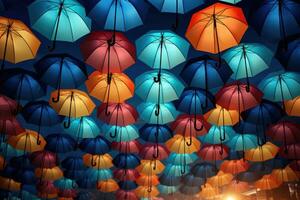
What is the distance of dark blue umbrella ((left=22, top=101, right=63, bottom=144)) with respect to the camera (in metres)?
8.23

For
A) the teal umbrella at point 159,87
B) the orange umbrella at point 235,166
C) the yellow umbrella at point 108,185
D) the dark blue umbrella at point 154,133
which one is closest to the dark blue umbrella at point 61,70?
the teal umbrella at point 159,87

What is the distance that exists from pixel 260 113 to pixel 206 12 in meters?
3.65

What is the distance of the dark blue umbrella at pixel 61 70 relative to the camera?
21.6 ft

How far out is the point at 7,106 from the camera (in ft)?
25.8

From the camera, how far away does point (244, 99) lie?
24.4 feet

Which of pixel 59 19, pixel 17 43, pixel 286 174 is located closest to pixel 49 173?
pixel 17 43

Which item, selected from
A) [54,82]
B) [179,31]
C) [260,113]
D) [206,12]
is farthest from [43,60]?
[260,113]

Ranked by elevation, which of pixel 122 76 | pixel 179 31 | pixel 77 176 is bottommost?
pixel 77 176

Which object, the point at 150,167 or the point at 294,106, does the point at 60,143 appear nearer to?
the point at 150,167

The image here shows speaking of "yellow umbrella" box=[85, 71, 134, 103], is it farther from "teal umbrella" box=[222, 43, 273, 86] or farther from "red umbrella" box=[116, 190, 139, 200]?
"red umbrella" box=[116, 190, 139, 200]

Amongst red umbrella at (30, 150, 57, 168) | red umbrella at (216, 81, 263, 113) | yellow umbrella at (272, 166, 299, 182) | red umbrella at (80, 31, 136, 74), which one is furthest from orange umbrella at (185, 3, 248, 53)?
yellow umbrella at (272, 166, 299, 182)

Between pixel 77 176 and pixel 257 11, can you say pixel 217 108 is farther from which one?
Result: pixel 77 176

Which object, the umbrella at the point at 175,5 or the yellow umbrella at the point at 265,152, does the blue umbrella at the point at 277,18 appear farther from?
the yellow umbrella at the point at 265,152

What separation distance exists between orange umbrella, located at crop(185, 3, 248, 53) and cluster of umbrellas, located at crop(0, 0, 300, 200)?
2 cm
